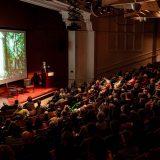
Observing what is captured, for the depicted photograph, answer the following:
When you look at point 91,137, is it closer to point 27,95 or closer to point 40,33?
point 27,95

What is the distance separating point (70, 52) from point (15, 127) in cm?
857

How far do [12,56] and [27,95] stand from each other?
1555mm

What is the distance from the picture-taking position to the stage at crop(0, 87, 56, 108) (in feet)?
29.9

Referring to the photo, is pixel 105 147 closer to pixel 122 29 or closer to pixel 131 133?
pixel 131 133

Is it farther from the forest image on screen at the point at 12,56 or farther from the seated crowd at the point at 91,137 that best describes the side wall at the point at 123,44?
the seated crowd at the point at 91,137

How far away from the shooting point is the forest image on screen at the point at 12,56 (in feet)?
32.8

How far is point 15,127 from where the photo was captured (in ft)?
15.2

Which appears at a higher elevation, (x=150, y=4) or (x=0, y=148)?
(x=150, y=4)

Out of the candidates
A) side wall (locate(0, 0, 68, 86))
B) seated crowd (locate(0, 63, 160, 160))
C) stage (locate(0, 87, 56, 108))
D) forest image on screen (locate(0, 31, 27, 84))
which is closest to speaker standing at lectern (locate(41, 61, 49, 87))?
side wall (locate(0, 0, 68, 86))

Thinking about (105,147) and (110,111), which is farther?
(110,111)

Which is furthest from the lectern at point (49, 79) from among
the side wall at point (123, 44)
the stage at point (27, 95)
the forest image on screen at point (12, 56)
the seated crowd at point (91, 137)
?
the seated crowd at point (91, 137)

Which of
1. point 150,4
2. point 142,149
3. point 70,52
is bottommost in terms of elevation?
point 142,149

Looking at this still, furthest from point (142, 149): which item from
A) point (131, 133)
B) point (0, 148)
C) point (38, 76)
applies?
point (38, 76)

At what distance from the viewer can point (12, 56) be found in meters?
10.5
